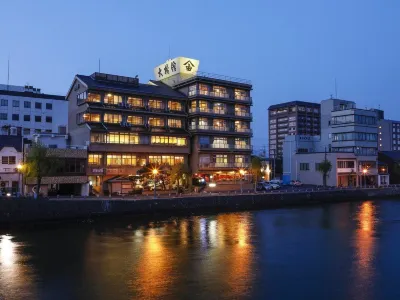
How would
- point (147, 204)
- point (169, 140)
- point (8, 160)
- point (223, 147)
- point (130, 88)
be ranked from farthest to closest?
point (223, 147), point (169, 140), point (130, 88), point (8, 160), point (147, 204)

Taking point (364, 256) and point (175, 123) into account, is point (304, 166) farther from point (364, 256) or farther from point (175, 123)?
point (364, 256)

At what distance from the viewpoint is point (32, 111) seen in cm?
8481

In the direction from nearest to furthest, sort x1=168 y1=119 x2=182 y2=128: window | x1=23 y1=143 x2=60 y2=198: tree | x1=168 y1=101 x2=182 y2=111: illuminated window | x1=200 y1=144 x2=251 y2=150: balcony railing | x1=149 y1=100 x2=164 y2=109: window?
x1=23 y1=143 x2=60 y2=198: tree, x1=149 y1=100 x2=164 y2=109: window, x1=168 y1=119 x2=182 y2=128: window, x1=200 y1=144 x2=251 y2=150: balcony railing, x1=168 y1=101 x2=182 y2=111: illuminated window

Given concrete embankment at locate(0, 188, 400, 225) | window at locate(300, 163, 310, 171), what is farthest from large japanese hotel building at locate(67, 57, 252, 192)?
window at locate(300, 163, 310, 171)

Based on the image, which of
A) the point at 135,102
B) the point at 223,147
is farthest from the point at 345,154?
the point at 135,102

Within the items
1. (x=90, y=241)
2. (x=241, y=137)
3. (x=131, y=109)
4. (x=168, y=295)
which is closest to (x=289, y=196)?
(x=241, y=137)

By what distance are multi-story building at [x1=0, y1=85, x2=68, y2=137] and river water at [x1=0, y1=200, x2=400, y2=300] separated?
1644 inches

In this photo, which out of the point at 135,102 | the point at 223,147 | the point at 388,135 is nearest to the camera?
the point at 135,102

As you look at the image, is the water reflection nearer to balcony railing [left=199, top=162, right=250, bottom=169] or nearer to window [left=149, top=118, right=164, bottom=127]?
balcony railing [left=199, top=162, right=250, bottom=169]

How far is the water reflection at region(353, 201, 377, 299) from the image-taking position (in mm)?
23969

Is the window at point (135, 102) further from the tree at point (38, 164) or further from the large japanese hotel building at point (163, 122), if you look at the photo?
the tree at point (38, 164)

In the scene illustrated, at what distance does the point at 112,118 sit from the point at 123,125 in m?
2.31

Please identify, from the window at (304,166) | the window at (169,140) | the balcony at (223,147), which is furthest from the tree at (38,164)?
the window at (304,166)

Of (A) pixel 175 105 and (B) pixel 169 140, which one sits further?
(A) pixel 175 105
